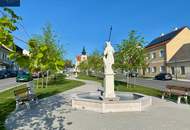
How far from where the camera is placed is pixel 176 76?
43.2 metres

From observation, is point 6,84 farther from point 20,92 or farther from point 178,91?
point 178,91

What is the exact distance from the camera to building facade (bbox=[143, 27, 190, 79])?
43.8m

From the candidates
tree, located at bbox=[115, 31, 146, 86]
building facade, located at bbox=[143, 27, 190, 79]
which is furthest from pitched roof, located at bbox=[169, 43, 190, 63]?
tree, located at bbox=[115, 31, 146, 86]

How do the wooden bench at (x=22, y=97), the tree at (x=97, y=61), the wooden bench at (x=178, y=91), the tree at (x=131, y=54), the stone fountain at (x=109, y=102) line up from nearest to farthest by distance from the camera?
the stone fountain at (x=109, y=102), the wooden bench at (x=22, y=97), the wooden bench at (x=178, y=91), the tree at (x=131, y=54), the tree at (x=97, y=61)

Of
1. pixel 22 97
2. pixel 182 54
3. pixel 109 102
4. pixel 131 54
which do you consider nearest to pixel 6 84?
pixel 131 54

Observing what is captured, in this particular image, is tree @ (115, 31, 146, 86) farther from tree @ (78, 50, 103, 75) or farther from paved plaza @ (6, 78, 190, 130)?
tree @ (78, 50, 103, 75)

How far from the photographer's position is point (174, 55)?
48438 millimetres

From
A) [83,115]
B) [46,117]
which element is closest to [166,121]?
[83,115]

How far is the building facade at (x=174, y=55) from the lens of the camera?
4384cm

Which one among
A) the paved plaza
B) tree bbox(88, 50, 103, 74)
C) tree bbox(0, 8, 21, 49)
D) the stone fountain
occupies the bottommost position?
the paved plaza

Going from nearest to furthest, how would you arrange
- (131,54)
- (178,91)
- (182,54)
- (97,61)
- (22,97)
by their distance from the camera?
(22,97) → (178,91) → (131,54) → (182,54) → (97,61)

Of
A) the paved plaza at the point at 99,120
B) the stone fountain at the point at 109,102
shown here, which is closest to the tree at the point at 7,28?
the paved plaza at the point at 99,120

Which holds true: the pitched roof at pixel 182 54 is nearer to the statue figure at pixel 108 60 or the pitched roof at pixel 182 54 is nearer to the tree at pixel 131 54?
the tree at pixel 131 54

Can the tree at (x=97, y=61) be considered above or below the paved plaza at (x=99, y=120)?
above
